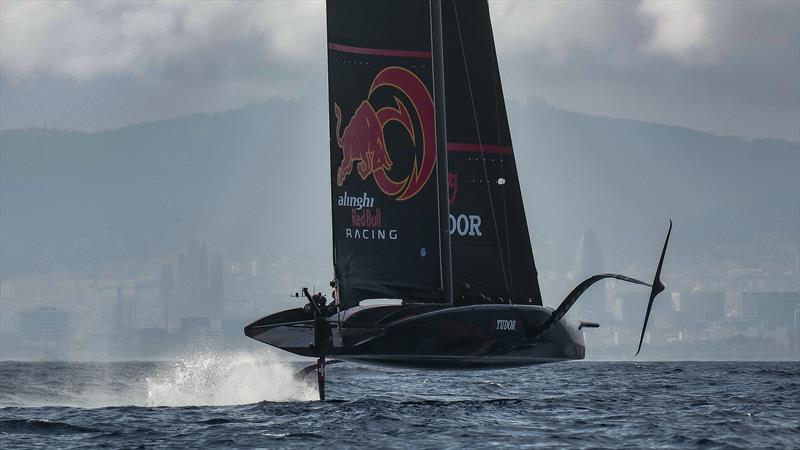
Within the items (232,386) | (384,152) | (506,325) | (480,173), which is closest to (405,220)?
(384,152)

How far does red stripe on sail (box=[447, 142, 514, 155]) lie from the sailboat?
121mm

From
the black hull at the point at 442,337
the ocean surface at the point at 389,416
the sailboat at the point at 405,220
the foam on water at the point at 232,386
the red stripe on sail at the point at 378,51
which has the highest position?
the red stripe on sail at the point at 378,51

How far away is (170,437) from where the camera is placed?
3116 cm

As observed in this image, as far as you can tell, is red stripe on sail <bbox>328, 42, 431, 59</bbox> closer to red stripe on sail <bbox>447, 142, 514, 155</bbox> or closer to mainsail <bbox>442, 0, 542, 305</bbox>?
mainsail <bbox>442, 0, 542, 305</bbox>

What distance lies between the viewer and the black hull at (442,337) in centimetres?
3553

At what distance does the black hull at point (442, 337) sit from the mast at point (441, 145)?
1034 millimetres

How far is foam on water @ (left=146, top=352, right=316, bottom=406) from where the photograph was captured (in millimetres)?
41662

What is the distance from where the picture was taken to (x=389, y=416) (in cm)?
3544

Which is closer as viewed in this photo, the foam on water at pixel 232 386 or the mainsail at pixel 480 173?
the mainsail at pixel 480 173

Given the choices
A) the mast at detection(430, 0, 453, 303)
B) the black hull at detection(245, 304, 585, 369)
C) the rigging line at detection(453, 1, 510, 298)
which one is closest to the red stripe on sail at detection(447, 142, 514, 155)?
the rigging line at detection(453, 1, 510, 298)

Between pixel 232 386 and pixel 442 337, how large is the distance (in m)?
9.87

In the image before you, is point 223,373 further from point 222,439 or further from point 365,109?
point 222,439

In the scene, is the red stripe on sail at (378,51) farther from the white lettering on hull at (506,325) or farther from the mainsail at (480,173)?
the white lettering on hull at (506,325)

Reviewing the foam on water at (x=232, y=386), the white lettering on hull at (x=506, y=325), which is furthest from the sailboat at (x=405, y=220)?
the foam on water at (x=232, y=386)
